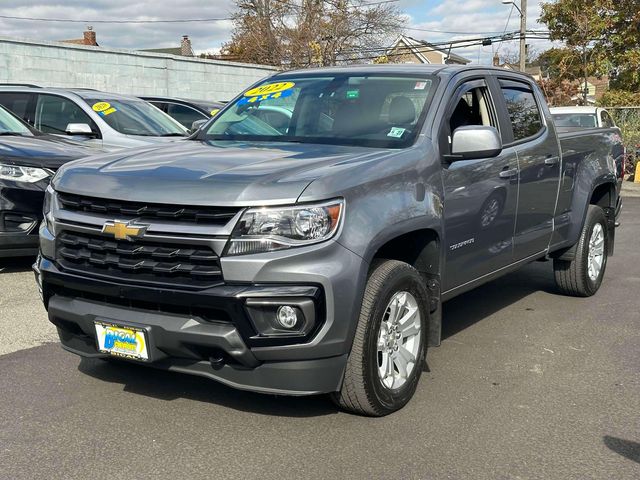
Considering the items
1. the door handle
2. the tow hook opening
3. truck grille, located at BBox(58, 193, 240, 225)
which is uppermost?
the door handle

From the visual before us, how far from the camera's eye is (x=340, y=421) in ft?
13.4

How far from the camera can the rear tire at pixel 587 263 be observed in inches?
267

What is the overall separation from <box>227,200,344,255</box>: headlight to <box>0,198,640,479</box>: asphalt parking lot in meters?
1.01

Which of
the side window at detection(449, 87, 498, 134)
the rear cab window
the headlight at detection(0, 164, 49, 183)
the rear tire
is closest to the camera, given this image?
the side window at detection(449, 87, 498, 134)

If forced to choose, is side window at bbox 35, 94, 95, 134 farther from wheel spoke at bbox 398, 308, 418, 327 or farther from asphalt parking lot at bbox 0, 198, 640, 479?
wheel spoke at bbox 398, 308, 418, 327

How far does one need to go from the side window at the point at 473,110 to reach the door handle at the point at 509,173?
0.36 meters

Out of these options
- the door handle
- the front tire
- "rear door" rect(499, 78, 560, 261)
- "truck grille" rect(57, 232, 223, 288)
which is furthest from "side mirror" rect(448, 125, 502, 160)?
"truck grille" rect(57, 232, 223, 288)

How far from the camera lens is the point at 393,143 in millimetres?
4539

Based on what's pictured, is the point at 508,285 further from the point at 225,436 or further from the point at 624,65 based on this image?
the point at 624,65

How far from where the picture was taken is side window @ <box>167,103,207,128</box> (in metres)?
14.2

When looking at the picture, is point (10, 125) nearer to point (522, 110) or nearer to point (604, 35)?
point (522, 110)

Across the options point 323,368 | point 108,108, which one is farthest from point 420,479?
point 108,108

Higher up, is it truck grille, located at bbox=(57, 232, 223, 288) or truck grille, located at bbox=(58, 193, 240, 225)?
truck grille, located at bbox=(58, 193, 240, 225)

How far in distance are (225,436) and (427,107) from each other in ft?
7.63
